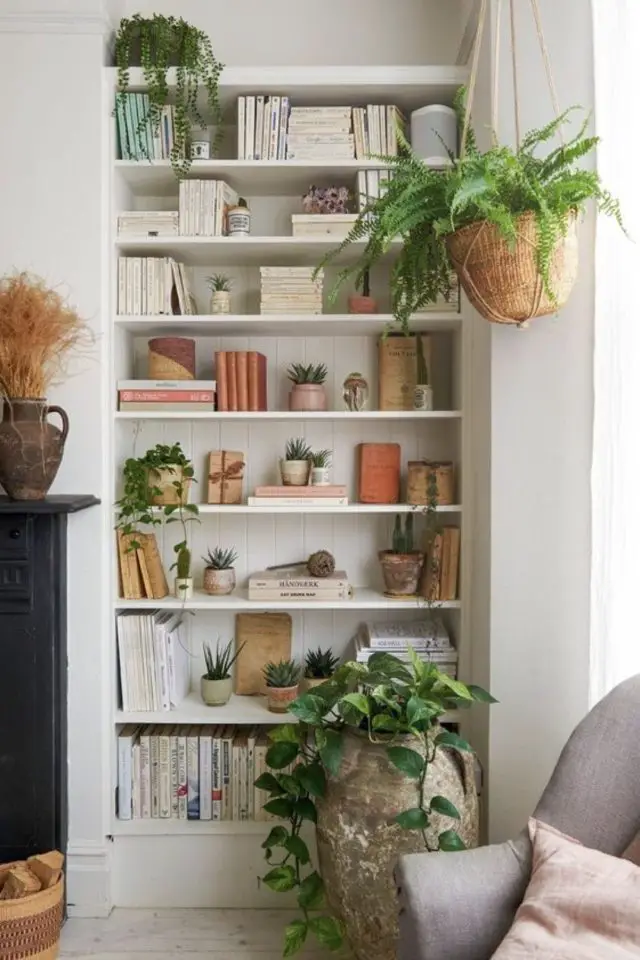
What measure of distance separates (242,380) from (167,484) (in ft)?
1.37

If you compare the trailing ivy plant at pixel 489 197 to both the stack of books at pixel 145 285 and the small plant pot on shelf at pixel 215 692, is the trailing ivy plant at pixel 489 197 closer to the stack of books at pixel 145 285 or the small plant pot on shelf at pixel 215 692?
the stack of books at pixel 145 285

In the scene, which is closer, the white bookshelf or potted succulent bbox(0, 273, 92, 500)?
potted succulent bbox(0, 273, 92, 500)

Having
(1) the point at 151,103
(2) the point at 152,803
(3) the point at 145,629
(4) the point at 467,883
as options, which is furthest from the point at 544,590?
(1) the point at 151,103

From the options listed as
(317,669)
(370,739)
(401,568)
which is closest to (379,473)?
(401,568)

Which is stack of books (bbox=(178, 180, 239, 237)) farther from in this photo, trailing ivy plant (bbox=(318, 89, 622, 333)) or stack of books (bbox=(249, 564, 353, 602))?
stack of books (bbox=(249, 564, 353, 602))

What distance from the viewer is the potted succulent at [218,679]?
2.71m

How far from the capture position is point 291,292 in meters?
2.68

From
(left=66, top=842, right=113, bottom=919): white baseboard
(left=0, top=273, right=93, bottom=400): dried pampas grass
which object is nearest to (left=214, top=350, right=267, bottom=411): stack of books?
(left=0, top=273, right=93, bottom=400): dried pampas grass

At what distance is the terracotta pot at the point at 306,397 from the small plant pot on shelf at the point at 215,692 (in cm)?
92

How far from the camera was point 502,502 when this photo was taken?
2.34m

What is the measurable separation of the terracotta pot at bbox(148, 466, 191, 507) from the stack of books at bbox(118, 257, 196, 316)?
1.65 ft

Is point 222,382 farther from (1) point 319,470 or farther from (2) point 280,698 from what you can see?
(2) point 280,698

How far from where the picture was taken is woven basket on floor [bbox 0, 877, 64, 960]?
215cm

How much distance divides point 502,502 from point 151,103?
5.31 ft
